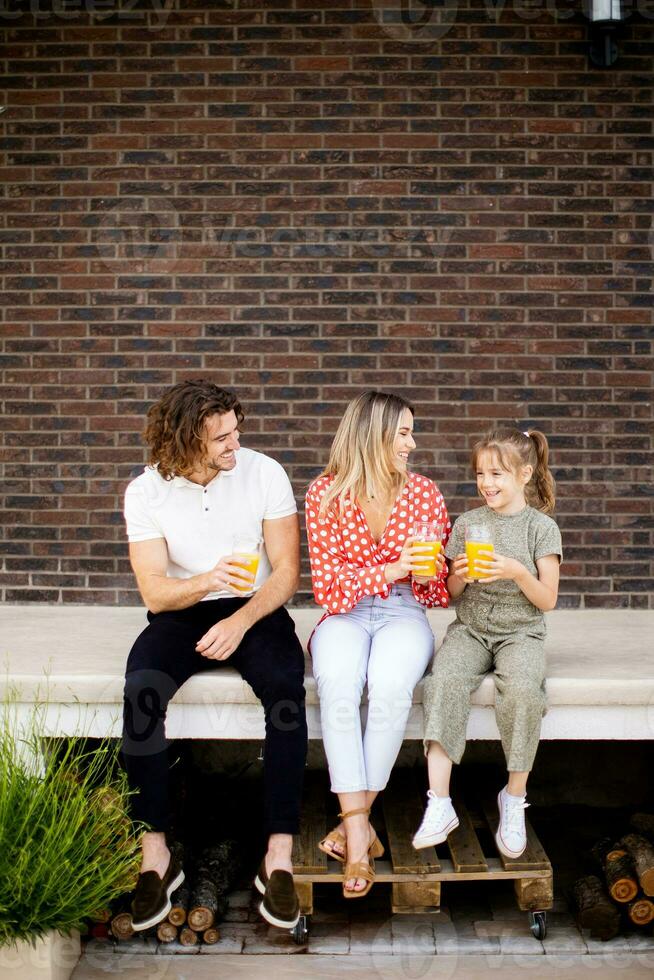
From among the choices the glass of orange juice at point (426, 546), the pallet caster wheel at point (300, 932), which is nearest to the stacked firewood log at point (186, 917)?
the pallet caster wheel at point (300, 932)

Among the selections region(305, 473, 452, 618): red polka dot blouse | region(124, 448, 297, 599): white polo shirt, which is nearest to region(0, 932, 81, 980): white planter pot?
region(124, 448, 297, 599): white polo shirt

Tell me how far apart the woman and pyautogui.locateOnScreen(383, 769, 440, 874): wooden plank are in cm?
10

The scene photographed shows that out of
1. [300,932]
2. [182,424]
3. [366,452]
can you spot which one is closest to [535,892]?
[300,932]

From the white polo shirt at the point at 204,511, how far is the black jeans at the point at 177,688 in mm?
247

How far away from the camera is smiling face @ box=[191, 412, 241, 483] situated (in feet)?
11.1

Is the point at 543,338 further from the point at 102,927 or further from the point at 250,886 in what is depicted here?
the point at 102,927

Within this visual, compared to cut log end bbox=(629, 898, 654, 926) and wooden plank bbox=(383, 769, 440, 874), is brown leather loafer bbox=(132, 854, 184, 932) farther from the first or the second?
cut log end bbox=(629, 898, 654, 926)

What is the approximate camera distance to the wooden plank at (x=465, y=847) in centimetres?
318

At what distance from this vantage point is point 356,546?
345cm

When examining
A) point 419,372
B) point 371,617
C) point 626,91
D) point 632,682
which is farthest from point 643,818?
point 626,91

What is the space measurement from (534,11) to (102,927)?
4103 mm

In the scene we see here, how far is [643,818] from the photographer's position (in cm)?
371

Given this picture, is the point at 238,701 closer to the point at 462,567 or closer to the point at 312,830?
the point at 312,830

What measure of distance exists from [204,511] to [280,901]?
1269 millimetres
